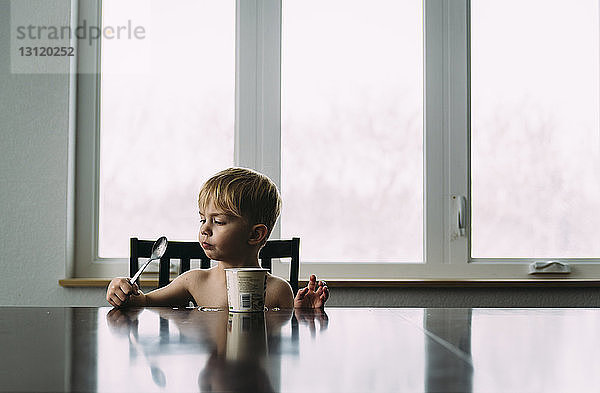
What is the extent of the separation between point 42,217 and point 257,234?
1.30 meters

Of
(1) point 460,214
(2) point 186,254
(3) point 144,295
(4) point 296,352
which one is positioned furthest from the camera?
(1) point 460,214

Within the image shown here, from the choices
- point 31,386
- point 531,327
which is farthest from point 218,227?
point 31,386

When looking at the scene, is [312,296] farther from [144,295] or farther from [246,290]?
[144,295]

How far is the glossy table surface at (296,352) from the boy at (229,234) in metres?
0.39

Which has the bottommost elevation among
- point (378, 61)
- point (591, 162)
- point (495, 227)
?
point (495, 227)

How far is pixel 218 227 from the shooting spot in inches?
62.7

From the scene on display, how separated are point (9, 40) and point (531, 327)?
2323 millimetres

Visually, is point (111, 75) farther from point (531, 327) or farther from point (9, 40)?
point (531, 327)

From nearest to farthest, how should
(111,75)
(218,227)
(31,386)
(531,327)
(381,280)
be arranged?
(31,386)
(531,327)
(218,227)
(381,280)
(111,75)

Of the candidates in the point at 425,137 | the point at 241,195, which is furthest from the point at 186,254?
the point at 425,137

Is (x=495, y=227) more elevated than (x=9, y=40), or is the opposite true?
(x=9, y=40)

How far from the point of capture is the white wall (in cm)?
255

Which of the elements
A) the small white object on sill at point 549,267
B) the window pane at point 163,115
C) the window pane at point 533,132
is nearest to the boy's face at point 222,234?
the window pane at point 163,115

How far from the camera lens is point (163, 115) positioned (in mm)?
2721
